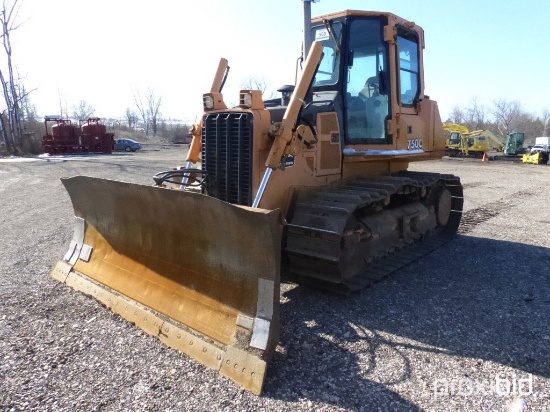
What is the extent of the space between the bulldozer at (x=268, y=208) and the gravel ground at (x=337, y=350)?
0.22 metres

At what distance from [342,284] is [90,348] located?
99.8 inches

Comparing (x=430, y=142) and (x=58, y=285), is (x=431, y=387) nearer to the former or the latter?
(x=58, y=285)

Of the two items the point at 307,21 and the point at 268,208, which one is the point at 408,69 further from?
the point at 268,208

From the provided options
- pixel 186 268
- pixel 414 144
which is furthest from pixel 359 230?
pixel 414 144

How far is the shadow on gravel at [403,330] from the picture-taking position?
3341 mm

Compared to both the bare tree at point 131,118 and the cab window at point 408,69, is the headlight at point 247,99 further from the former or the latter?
the bare tree at point 131,118

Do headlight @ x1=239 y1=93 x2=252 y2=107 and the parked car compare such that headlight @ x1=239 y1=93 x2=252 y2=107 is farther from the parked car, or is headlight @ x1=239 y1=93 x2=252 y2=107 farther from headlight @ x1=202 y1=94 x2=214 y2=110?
the parked car

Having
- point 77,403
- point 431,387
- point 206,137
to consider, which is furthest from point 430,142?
point 77,403

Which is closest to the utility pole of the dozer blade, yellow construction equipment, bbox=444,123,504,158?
the dozer blade

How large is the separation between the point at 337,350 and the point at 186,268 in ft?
5.23

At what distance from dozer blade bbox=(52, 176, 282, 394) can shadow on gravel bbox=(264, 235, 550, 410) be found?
0.40 m

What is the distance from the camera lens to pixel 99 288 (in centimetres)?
482

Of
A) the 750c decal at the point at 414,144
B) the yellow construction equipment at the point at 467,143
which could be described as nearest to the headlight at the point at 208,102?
the 750c decal at the point at 414,144

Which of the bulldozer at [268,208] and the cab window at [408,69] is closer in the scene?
the bulldozer at [268,208]
